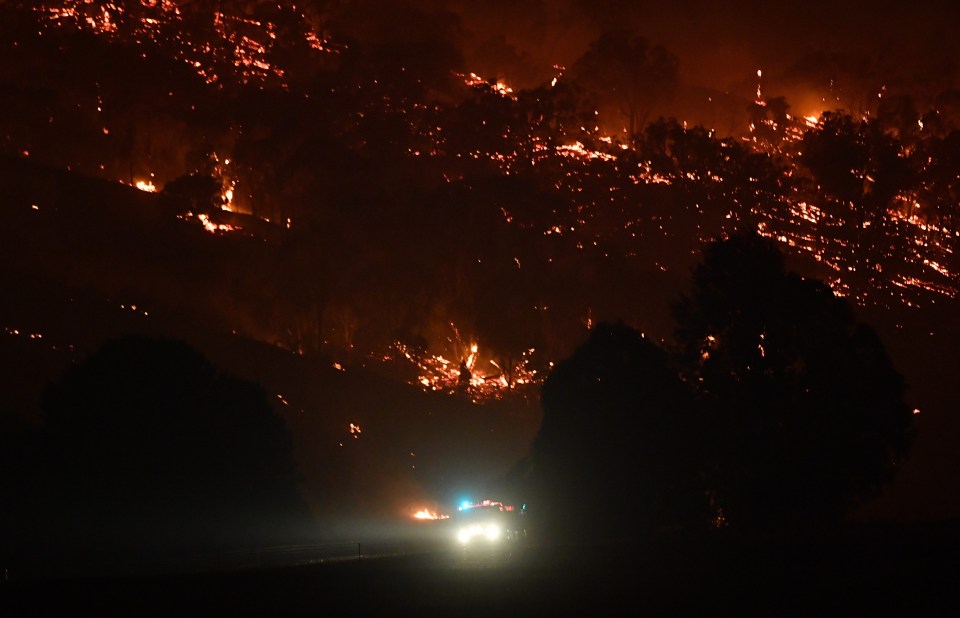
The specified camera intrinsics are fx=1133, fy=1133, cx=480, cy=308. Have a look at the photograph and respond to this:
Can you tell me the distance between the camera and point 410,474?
7238 centimetres

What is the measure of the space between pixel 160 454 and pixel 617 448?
686 inches

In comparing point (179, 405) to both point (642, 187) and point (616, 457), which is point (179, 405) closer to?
point (616, 457)

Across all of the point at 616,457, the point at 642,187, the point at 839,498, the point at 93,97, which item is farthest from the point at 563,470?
the point at 93,97

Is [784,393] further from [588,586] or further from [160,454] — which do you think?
[160,454]

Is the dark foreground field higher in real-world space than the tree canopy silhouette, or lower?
lower

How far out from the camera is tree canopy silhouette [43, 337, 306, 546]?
42125 mm

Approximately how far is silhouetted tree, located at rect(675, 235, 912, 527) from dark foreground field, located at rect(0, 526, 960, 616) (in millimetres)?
11084

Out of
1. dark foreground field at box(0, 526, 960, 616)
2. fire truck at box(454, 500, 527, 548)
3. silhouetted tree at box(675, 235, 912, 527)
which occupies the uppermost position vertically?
silhouetted tree at box(675, 235, 912, 527)

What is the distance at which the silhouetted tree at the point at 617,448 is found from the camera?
3784 cm

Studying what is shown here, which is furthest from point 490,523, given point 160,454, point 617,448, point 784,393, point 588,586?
point 588,586

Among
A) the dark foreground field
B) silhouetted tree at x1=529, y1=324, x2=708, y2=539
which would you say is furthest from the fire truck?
the dark foreground field

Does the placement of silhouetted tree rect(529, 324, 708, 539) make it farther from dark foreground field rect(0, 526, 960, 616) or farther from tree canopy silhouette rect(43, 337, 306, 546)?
tree canopy silhouette rect(43, 337, 306, 546)

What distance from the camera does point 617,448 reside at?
3812cm

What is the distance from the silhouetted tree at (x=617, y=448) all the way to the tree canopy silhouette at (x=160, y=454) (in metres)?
12.3
